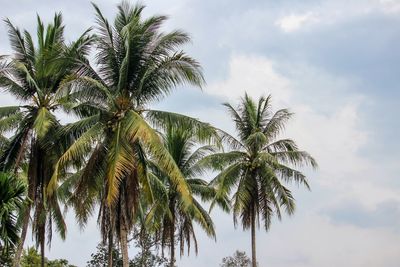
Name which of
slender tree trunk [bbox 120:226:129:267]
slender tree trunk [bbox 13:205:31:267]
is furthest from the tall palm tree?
slender tree trunk [bbox 13:205:31:267]

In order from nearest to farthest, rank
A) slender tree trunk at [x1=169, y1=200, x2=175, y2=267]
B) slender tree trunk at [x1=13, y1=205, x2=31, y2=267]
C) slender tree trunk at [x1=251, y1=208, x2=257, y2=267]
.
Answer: slender tree trunk at [x1=13, y1=205, x2=31, y2=267] < slender tree trunk at [x1=251, y1=208, x2=257, y2=267] < slender tree trunk at [x1=169, y1=200, x2=175, y2=267]

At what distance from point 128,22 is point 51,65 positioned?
3.06 metres

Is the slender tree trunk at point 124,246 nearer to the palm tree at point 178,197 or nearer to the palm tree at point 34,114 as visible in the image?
the palm tree at point 34,114

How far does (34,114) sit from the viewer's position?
80.0 ft

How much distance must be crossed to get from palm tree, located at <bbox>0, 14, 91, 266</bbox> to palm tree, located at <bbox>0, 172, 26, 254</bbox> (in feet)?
21.1

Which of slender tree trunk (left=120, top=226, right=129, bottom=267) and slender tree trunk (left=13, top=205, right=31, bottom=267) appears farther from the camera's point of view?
slender tree trunk (left=13, top=205, right=31, bottom=267)

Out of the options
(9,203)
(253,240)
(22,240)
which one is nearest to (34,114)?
(22,240)

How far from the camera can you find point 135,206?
21.2 meters

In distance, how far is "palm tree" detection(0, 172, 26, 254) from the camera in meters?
15.6

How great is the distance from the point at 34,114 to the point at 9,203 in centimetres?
928

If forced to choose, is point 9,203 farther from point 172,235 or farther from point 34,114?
point 172,235

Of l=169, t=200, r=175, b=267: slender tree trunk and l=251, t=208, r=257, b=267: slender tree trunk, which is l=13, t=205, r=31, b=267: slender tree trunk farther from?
l=251, t=208, r=257, b=267: slender tree trunk

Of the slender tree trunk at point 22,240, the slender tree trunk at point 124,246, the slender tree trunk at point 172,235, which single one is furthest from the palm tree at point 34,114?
the slender tree trunk at point 172,235

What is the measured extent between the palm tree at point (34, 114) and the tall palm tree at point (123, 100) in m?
1.73
